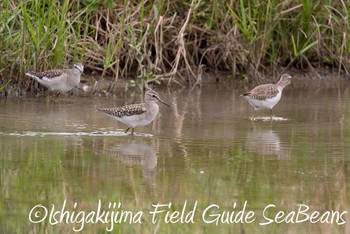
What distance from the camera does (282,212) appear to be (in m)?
6.62

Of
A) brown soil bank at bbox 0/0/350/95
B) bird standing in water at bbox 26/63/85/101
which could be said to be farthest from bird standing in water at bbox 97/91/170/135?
brown soil bank at bbox 0/0/350/95

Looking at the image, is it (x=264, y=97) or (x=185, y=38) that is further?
(x=185, y=38)

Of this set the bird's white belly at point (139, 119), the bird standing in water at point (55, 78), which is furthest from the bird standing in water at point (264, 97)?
the bird standing in water at point (55, 78)

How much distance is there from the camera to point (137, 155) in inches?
351

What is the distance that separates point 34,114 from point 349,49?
7327mm

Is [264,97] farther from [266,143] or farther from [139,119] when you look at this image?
[139,119]

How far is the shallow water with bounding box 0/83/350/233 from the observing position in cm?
666

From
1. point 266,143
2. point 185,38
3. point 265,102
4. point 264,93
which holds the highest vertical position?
point 185,38

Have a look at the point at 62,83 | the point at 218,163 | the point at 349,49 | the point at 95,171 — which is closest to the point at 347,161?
the point at 218,163

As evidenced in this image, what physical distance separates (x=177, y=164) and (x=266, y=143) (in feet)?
6.05

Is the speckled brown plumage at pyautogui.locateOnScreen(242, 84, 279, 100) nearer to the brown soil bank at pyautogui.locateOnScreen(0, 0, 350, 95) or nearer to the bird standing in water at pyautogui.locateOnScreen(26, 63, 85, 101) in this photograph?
the brown soil bank at pyautogui.locateOnScreen(0, 0, 350, 95)

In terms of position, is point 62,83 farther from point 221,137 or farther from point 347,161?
point 347,161

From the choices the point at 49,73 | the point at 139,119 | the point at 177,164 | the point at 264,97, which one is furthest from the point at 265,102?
the point at 177,164

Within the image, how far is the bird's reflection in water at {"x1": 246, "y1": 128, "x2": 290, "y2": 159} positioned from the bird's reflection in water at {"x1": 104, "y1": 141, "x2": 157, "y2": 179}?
1.30 metres
